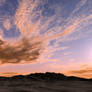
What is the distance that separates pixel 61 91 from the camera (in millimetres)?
6547

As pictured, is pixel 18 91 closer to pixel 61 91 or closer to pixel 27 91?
pixel 27 91

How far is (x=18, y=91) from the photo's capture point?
629 cm

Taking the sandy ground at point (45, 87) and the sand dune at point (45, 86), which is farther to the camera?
the sand dune at point (45, 86)

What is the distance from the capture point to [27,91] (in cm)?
629

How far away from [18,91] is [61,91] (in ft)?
6.77

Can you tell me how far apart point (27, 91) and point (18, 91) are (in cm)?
42

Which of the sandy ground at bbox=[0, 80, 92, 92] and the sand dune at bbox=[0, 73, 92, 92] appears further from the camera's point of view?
the sand dune at bbox=[0, 73, 92, 92]

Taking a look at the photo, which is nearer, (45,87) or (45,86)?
(45,87)

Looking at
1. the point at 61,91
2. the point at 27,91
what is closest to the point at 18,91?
the point at 27,91

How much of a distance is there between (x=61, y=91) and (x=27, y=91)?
1647 millimetres
